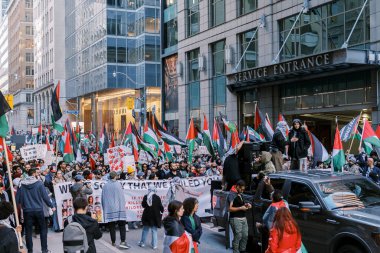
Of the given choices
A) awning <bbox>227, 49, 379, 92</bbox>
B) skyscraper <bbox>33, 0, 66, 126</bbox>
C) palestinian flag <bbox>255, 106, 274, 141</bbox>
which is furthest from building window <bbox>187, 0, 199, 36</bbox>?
skyscraper <bbox>33, 0, 66, 126</bbox>

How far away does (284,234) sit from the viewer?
6234 mm

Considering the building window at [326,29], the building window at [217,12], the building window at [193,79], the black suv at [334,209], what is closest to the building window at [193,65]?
the building window at [193,79]

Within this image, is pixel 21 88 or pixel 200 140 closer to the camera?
pixel 200 140

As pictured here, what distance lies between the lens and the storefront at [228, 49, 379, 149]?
76.7ft

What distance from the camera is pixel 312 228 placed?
8.28 meters

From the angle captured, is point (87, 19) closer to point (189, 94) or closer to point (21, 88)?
point (189, 94)

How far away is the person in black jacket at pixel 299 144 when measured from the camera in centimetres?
1135

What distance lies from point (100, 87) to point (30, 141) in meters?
25.4

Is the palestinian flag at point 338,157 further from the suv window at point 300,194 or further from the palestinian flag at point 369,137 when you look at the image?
the suv window at point 300,194

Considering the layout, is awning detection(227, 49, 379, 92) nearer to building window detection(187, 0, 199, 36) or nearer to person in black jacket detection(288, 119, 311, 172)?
building window detection(187, 0, 199, 36)

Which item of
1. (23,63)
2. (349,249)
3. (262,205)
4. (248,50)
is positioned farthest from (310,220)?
(23,63)

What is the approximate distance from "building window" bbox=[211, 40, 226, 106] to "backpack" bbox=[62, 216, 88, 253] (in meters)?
28.9

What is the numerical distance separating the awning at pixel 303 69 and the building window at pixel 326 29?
4.42 feet

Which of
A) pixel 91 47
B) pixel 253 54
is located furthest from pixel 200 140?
pixel 91 47
